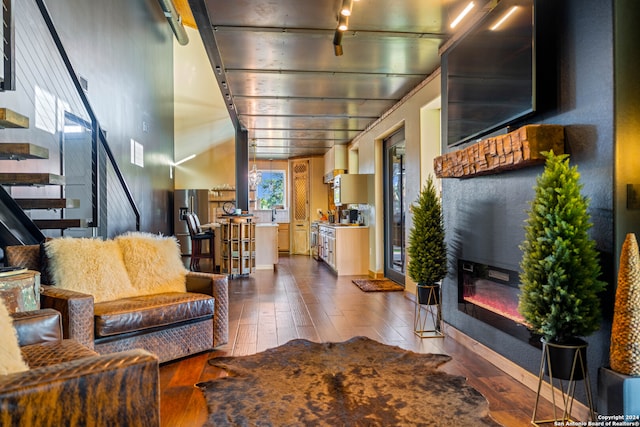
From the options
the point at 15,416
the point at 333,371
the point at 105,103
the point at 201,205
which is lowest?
the point at 333,371

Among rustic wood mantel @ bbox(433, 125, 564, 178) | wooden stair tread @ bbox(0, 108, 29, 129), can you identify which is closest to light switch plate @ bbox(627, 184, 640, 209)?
rustic wood mantel @ bbox(433, 125, 564, 178)

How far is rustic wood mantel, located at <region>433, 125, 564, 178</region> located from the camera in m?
2.20

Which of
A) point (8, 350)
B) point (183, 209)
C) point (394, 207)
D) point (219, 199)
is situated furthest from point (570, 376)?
point (219, 199)

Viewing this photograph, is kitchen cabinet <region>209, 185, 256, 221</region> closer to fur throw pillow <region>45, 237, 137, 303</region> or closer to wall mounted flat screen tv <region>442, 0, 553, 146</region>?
fur throw pillow <region>45, 237, 137, 303</region>

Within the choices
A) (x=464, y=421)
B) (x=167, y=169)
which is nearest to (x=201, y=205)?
(x=167, y=169)

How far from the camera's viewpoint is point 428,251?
351 cm

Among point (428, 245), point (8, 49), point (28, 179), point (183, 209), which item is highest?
point (8, 49)

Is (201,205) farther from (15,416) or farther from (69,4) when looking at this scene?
(15,416)

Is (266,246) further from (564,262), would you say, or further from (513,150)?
(564,262)

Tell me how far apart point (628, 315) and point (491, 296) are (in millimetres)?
1339

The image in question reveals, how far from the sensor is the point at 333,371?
2.65 metres

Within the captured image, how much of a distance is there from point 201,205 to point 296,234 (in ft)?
10.3

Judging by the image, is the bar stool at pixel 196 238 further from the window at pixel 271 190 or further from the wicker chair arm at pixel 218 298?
the window at pixel 271 190

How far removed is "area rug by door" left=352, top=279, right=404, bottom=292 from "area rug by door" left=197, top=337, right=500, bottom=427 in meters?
2.62
